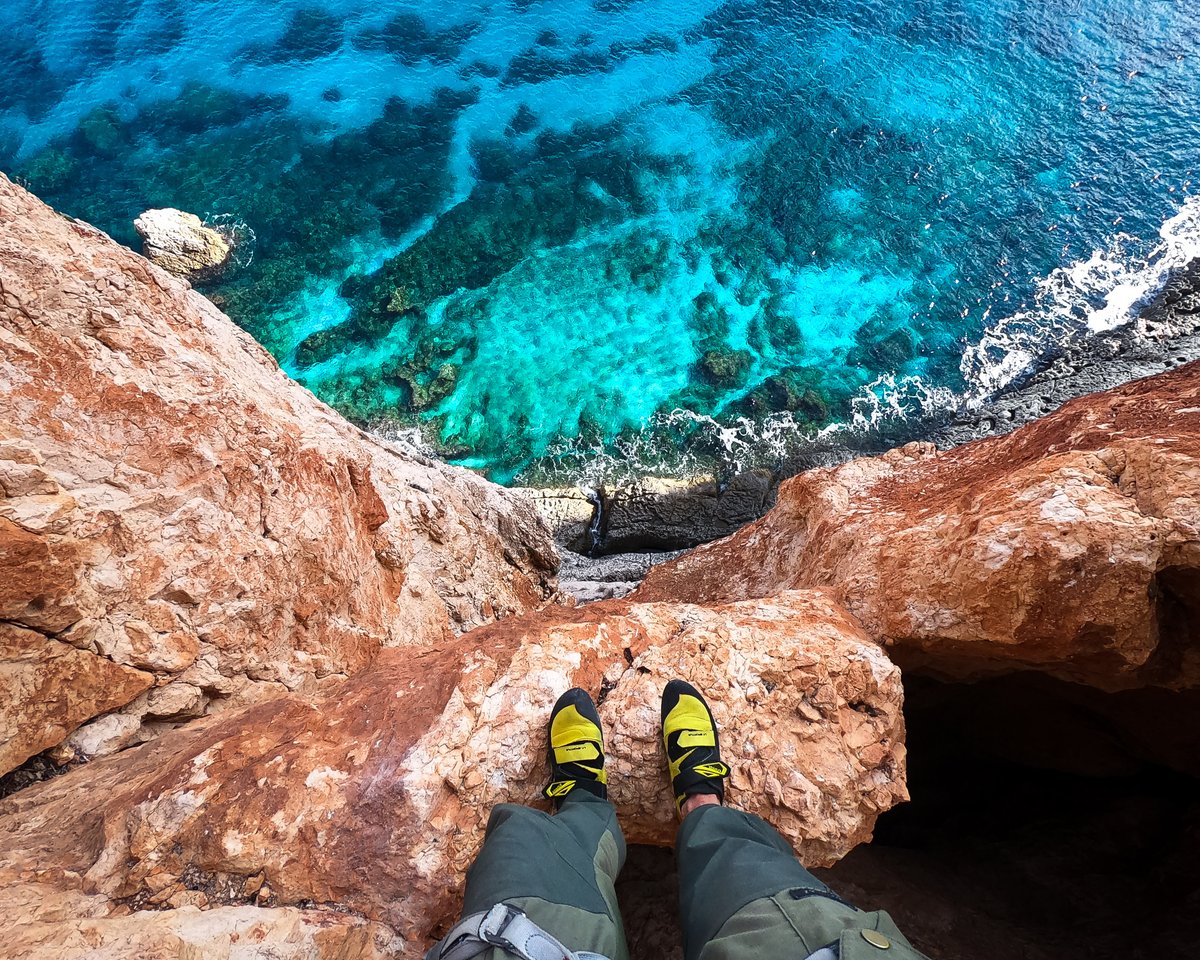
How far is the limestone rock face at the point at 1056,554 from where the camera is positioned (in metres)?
3.38

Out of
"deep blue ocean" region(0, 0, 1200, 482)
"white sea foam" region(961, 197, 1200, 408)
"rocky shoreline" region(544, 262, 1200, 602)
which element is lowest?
"rocky shoreline" region(544, 262, 1200, 602)

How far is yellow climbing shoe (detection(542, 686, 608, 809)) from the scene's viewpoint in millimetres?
3246

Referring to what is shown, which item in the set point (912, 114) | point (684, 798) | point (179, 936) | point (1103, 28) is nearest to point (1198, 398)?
point (684, 798)

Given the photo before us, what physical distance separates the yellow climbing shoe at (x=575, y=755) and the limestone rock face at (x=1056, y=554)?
2057mm

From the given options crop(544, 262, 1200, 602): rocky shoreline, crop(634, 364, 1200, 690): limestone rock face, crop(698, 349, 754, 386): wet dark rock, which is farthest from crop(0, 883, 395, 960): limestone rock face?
crop(698, 349, 754, 386): wet dark rock

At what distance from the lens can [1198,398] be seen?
4035 mm

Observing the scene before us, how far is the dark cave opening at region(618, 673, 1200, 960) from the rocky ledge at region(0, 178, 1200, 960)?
9.9 inches

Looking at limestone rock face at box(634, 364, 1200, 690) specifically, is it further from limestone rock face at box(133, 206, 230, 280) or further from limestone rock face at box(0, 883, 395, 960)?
limestone rock face at box(133, 206, 230, 280)

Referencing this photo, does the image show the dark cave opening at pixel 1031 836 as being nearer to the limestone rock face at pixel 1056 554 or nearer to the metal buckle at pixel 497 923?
the limestone rock face at pixel 1056 554

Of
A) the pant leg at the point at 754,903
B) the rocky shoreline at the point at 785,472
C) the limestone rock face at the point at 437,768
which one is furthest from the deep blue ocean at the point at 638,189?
the pant leg at the point at 754,903

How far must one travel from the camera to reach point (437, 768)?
3195mm

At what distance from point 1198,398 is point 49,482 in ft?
22.4

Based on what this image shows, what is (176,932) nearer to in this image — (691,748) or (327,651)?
(327,651)

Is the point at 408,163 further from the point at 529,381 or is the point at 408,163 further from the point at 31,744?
the point at 31,744
